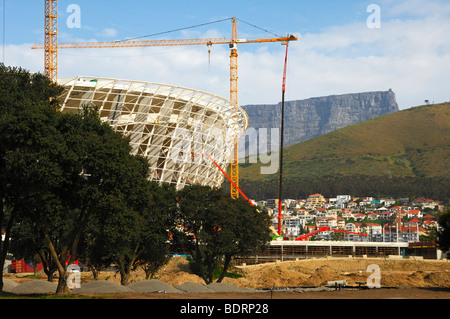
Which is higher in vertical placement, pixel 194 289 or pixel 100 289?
pixel 100 289

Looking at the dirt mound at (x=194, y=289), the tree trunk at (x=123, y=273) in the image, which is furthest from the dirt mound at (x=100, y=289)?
the tree trunk at (x=123, y=273)

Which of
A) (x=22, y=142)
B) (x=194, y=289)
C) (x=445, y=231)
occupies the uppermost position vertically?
(x=22, y=142)

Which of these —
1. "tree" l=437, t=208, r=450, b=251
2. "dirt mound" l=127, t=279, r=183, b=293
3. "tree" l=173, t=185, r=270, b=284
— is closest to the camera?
"dirt mound" l=127, t=279, r=183, b=293

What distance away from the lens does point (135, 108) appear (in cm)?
10506

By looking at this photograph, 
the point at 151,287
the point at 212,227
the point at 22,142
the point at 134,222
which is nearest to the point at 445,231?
the point at 212,227

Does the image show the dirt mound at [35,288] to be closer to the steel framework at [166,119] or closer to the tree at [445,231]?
the tree at [445,231]

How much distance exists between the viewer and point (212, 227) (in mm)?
64500

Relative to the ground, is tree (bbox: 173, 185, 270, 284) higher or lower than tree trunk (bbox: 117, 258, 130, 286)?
higher

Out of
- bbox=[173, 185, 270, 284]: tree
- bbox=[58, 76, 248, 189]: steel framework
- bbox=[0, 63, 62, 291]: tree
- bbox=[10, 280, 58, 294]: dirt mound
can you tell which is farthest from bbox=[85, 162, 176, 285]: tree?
bbox=[58, 76, 248, 189]: steel framework

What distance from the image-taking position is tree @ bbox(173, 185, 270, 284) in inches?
2498

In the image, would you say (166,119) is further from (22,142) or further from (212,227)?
(22,142)

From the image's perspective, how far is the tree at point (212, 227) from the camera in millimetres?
63438

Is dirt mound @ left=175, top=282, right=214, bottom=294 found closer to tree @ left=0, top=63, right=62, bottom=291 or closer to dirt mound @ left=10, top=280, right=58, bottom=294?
dirt mound @ left=10, top=280, right=58, bottom=294
